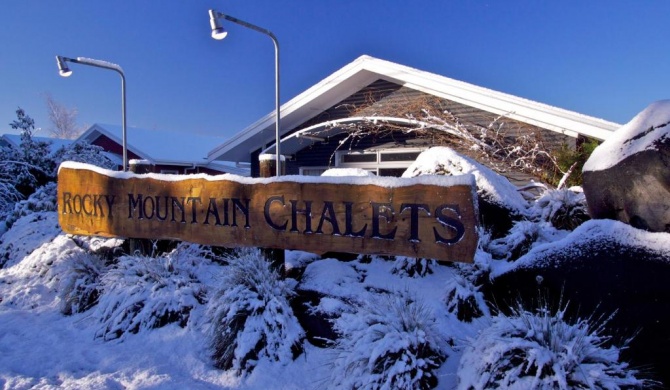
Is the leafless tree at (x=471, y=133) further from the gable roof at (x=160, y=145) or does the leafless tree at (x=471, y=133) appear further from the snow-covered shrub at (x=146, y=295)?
the gable roof at (x=160, y=145)

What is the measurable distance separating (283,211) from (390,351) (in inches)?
70.6

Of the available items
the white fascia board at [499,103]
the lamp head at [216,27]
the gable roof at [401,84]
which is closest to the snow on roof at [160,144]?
the gable roof at [401,84]

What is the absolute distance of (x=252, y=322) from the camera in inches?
148

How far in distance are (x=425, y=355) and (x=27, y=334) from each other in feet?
13.5

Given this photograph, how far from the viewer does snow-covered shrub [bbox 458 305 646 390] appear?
92.0 inches

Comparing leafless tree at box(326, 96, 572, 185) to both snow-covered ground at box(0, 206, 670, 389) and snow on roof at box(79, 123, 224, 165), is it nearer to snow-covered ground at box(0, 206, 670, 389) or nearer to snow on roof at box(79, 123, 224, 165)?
snow-covered ground at box(0, 206, 670, 389)

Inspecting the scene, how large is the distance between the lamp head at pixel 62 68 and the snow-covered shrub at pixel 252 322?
28.7 ft

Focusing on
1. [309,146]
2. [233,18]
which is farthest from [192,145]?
[233,18]

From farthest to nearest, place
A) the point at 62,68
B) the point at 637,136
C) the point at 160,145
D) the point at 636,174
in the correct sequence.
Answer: the point at 160,145, the point at 62,68, the point at 637,136, the point at 636,174

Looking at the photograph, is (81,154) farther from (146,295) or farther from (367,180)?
(367,180)

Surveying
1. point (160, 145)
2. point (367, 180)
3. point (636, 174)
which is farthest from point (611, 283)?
point (160, 145)

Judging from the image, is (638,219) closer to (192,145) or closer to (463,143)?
(463,143)

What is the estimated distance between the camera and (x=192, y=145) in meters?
26.1

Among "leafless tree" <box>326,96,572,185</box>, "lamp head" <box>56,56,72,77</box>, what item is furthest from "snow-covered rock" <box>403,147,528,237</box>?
"lamp head" <box>56,56,72,77</box>
